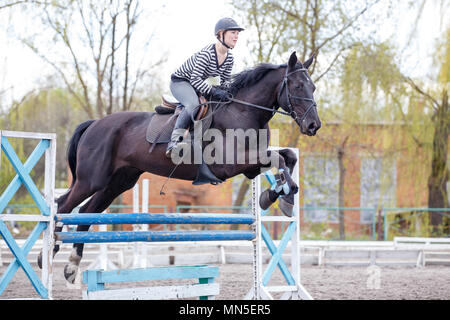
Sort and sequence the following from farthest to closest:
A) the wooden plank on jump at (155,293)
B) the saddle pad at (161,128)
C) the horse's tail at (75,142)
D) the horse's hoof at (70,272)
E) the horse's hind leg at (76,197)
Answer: the horse's tail at (75,142)
the horse's hind leg at (76,197)
the horse's hoof at (70,272)
the saddle pad at (161,128)
the wooden plank on jump at (155,293)

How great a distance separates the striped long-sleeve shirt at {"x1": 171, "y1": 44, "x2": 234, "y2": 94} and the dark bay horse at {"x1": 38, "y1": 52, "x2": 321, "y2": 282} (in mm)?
225

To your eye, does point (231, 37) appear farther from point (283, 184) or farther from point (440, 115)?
point (440, 115)

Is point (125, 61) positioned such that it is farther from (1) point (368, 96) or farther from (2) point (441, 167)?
(2) point (441, 167)

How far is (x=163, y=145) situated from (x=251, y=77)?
Result: 1.08 meters

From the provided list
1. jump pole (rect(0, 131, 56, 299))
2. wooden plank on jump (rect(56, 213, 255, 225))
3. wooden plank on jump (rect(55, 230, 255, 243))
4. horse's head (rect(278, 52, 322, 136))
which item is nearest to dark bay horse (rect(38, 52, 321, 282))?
horse's head (rect(278, 52, 322, 136))

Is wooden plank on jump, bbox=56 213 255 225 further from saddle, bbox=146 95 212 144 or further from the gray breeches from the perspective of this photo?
the gray breeches

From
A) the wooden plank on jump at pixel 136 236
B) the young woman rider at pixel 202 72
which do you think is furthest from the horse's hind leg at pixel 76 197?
the wooden plank on jump at pixel 136 236

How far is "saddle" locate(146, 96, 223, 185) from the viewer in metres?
5.09

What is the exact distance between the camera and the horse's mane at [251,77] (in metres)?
5.31

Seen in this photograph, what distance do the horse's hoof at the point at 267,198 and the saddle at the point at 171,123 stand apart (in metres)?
0.43

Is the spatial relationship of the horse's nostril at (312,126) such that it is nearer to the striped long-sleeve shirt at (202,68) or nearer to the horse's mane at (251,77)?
the horse's mane at (251,77)
